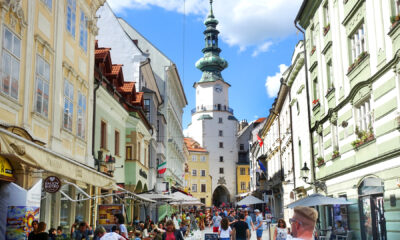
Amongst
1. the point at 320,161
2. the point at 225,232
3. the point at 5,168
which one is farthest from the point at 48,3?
the point at 320,161

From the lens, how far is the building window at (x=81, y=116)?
17203 mm

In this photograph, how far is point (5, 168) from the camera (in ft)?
36.9

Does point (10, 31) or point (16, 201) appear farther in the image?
point (10, 31)

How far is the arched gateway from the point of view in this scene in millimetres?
108625

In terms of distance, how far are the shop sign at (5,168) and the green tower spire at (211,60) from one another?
93.2 metres

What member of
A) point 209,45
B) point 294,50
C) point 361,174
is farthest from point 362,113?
point 209,45

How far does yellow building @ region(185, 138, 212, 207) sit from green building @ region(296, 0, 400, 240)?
7986 centimetres

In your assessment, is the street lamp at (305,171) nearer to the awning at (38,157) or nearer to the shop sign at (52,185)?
the awning at (38,157)

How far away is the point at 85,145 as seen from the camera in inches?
707

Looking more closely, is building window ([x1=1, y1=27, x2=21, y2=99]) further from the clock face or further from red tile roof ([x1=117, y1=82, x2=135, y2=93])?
the clock face

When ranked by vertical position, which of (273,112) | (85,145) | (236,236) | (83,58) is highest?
(273,112)

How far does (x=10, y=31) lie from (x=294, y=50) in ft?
69.4

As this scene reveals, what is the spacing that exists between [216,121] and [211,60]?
1301 cm

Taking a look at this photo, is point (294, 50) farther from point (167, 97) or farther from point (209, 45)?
point (209, 45)
